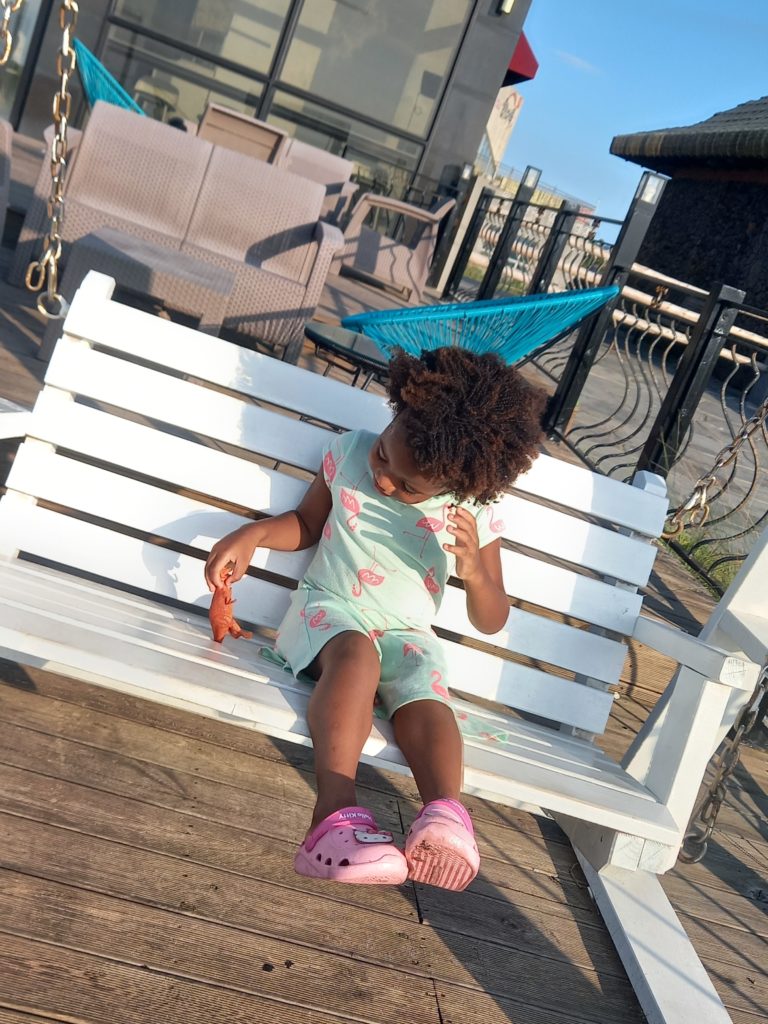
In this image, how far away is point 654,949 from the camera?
2.15 m

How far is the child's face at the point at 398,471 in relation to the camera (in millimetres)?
2283

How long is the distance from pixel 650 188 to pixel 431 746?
4.52 meters

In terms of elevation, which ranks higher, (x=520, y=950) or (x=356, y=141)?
(x=356, y=141)

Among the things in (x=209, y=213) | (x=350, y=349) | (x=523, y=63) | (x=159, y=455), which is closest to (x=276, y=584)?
(x=159, y=455)

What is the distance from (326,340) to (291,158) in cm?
580

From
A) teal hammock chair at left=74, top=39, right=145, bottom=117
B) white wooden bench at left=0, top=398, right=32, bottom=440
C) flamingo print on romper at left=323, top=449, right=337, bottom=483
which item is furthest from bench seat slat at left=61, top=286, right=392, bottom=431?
teal hammock chair at left=74, top=39, right=145, bottom=117

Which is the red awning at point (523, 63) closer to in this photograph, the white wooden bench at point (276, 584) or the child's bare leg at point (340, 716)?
the white wooden bench at point (276, 584)

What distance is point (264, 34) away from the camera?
11.0 metres

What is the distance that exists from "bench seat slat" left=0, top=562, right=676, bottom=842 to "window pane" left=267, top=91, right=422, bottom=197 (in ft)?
32.5

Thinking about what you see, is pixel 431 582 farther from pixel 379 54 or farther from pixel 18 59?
pixel 18 59

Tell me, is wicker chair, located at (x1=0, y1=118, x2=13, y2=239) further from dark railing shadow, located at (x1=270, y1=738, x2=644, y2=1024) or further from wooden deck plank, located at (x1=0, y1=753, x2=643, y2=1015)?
dark railing shadow, located at (x1=270, y1=738, x2=644, y2=1024)

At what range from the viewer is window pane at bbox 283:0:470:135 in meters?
11.1

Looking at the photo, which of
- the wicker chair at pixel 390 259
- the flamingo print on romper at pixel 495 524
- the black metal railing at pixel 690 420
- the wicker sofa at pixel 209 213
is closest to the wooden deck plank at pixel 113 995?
the flamingo print on romper at pixel 495 524

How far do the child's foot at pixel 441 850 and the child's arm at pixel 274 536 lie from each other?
0.72m
